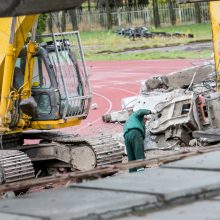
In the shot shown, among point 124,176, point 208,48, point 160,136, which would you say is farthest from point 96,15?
point 124,176

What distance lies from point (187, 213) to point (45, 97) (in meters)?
11.2

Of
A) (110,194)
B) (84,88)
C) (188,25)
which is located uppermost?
(110,194)

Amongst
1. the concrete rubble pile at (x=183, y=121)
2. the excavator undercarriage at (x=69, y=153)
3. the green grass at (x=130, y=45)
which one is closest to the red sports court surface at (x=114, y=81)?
the green grass at (x=130, y=45)

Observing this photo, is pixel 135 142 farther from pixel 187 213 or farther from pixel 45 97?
pixel 187 213

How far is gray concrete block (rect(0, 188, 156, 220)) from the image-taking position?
18.5ft

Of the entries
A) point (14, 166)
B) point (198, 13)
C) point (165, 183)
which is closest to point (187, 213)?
point (165, 183)

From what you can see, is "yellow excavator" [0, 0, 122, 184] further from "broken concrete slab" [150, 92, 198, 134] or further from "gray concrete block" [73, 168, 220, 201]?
"gray concrete block" [73, 168, 220, 201]

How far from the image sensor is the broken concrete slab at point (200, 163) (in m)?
7.10

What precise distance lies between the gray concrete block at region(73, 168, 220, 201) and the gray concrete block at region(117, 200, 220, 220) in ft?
0.47

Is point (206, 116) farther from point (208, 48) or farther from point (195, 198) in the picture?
point (208, 48)

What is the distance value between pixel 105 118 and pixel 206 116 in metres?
6.07

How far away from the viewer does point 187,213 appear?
5.80 m

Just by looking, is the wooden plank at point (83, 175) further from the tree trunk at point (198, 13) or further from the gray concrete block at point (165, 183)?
the tree trunk at point (198, 13)

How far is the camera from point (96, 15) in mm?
88688
